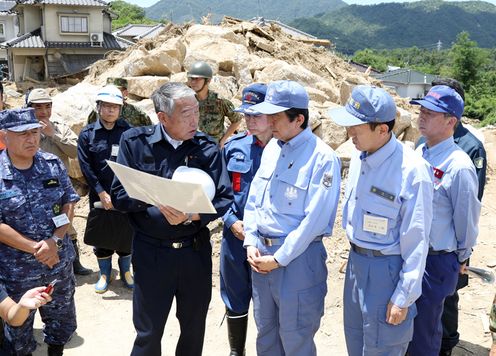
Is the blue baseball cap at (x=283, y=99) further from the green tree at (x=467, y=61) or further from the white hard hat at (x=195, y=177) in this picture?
the green tree at (x=467, y=61)

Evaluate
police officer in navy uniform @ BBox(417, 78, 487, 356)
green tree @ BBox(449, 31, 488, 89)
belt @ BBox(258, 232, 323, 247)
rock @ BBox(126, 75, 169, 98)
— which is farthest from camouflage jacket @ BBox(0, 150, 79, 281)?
green tree @ BBox(449, 31, 488, 89)

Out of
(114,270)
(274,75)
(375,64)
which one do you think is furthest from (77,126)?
(375,64)

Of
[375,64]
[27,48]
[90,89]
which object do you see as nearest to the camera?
[90,89]

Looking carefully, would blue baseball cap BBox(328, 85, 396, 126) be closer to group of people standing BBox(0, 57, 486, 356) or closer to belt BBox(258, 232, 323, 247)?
group of people standing BBox(0, 57, 486, 356)

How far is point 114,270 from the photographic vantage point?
5.02 metres

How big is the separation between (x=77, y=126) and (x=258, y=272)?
505 cm

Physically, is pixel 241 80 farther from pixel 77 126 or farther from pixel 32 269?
pixel 32 269

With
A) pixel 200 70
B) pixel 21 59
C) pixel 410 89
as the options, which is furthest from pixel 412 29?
pixel 200 70

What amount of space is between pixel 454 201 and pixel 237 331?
70.5 inches

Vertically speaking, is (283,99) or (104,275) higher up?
(283,99)

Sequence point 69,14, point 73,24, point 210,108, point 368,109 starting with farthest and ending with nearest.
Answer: point 73,24
point 69,14
point 210,108
point 368,109

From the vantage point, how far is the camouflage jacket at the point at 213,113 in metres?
4.82

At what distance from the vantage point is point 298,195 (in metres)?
2.64

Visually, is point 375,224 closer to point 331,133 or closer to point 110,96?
point 110,96
